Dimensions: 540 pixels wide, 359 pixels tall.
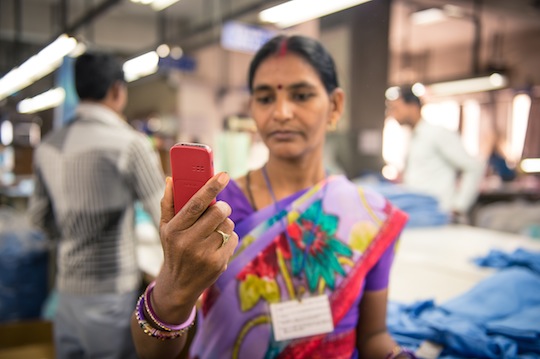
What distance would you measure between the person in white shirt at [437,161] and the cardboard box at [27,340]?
2.61 metres

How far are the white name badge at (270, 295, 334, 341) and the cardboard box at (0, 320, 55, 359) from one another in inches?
74.9

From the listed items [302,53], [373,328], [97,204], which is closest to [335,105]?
[302,53]

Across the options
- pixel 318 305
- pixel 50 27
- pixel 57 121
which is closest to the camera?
pixel 318 305

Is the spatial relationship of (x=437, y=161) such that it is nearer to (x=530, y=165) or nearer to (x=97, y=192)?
(x=97, y=192)

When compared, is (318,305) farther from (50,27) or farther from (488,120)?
(488,120)

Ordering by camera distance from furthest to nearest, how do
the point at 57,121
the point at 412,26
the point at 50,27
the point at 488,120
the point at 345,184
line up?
the point at 488,120
the point at 412,26
the point at 50,27
the point at 57,121
the point at 345,184

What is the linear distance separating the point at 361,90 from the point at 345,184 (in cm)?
78

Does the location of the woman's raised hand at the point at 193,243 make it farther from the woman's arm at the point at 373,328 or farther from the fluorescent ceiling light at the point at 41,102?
the fluorescent ceiling light at the point at 41,102

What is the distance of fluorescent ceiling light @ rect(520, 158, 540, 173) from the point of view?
940 cm

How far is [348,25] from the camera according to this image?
1570 mm

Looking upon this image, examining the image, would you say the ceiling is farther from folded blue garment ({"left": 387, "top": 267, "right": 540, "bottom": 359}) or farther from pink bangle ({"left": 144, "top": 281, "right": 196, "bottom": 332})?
pink bangle ({"left": 144, "top": 281, "right": 196, "bottom": 332})

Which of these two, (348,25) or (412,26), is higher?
(412,26)

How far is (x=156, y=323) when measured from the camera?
678 mm

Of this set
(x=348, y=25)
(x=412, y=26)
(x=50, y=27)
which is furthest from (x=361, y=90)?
(x=412, y=26)
